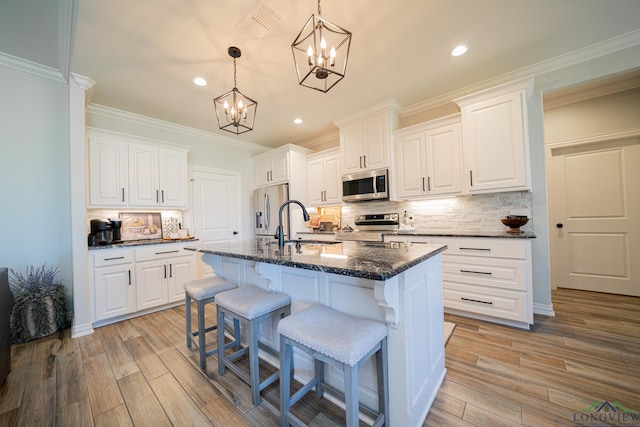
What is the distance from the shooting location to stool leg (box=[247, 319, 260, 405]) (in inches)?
57.2

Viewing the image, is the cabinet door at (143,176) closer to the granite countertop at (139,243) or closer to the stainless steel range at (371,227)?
the granite countertop at (139,243)

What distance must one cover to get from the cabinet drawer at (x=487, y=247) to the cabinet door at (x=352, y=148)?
1.67 metres

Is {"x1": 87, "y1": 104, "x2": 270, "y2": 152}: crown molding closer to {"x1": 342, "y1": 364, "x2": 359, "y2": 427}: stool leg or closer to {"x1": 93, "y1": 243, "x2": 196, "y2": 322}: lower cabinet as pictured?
{"x1": 93, "y1": 243, "x2": 196, "y2": 322}: lower cabinet

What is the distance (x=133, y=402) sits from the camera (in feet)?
5.13

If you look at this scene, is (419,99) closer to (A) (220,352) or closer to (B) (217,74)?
(B) (217,74)

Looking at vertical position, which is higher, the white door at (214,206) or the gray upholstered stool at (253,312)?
the white door at (214,206)

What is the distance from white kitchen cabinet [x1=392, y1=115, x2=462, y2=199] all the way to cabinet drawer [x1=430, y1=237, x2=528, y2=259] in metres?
0.70

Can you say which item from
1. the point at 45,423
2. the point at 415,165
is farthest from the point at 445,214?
the point at 45,423

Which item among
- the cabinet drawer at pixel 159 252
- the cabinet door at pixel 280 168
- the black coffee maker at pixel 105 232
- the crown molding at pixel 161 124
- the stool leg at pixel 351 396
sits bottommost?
the stool leg at pixel 351 396

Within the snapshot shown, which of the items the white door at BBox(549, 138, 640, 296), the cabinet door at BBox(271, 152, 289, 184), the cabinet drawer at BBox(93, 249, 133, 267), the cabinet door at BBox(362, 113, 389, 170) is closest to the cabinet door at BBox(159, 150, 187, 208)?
the cabinet drawer at BBox(93, 249, 133, 267)

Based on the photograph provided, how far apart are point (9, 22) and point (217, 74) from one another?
1675mm

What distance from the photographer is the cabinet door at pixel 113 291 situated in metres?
2.72

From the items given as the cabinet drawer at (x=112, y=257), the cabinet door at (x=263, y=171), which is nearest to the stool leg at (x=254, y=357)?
the cabinet drawer at (x=112, y=257)

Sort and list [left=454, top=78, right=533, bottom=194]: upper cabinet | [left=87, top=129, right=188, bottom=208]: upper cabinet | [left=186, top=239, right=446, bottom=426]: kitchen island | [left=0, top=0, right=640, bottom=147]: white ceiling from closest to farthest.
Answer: [left=186, top=239, right=446, bottom=426]: kitchen island
[left=0, top=0, right=640, bottom=147]: white ceiling
[left=454, top=78, right=533, bottom=194]: upper cabinet
[left=87, top=129, right=188, bottom=208]: upper cabinet
